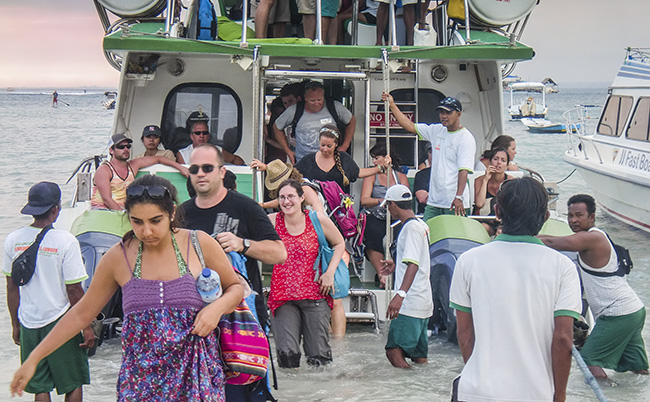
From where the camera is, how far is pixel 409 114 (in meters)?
9.86

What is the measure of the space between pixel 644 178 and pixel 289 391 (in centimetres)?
1060

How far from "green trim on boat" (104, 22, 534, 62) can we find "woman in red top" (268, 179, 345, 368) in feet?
6.62

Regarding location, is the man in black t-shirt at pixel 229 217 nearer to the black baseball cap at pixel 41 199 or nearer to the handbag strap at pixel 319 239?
the black baseball cap at pixel 41 199

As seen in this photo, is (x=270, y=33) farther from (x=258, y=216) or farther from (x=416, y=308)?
(x=258, y=216)

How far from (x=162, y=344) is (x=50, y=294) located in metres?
1.83

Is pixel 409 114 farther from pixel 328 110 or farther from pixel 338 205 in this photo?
pixel 338 205

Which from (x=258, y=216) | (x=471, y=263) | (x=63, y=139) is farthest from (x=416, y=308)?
(x=63, y=139)

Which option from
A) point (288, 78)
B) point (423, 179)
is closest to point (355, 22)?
point (288, 78)

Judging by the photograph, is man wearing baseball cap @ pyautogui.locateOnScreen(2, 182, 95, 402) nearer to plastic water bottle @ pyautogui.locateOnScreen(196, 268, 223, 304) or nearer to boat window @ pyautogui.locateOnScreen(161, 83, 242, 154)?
plastic water bottle @ pyautogui.locateOnScreen(196, 268, 223, 304)

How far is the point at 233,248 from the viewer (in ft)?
13.7

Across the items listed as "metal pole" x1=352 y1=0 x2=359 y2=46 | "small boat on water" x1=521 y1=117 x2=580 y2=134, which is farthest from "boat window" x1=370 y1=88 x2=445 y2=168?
"small boat on water" x1=521 y1=117 x2=580 y2=134

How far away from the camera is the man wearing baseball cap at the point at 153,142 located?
862 cm

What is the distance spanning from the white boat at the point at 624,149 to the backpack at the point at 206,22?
9327 mm

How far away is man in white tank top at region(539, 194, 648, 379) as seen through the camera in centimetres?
614
